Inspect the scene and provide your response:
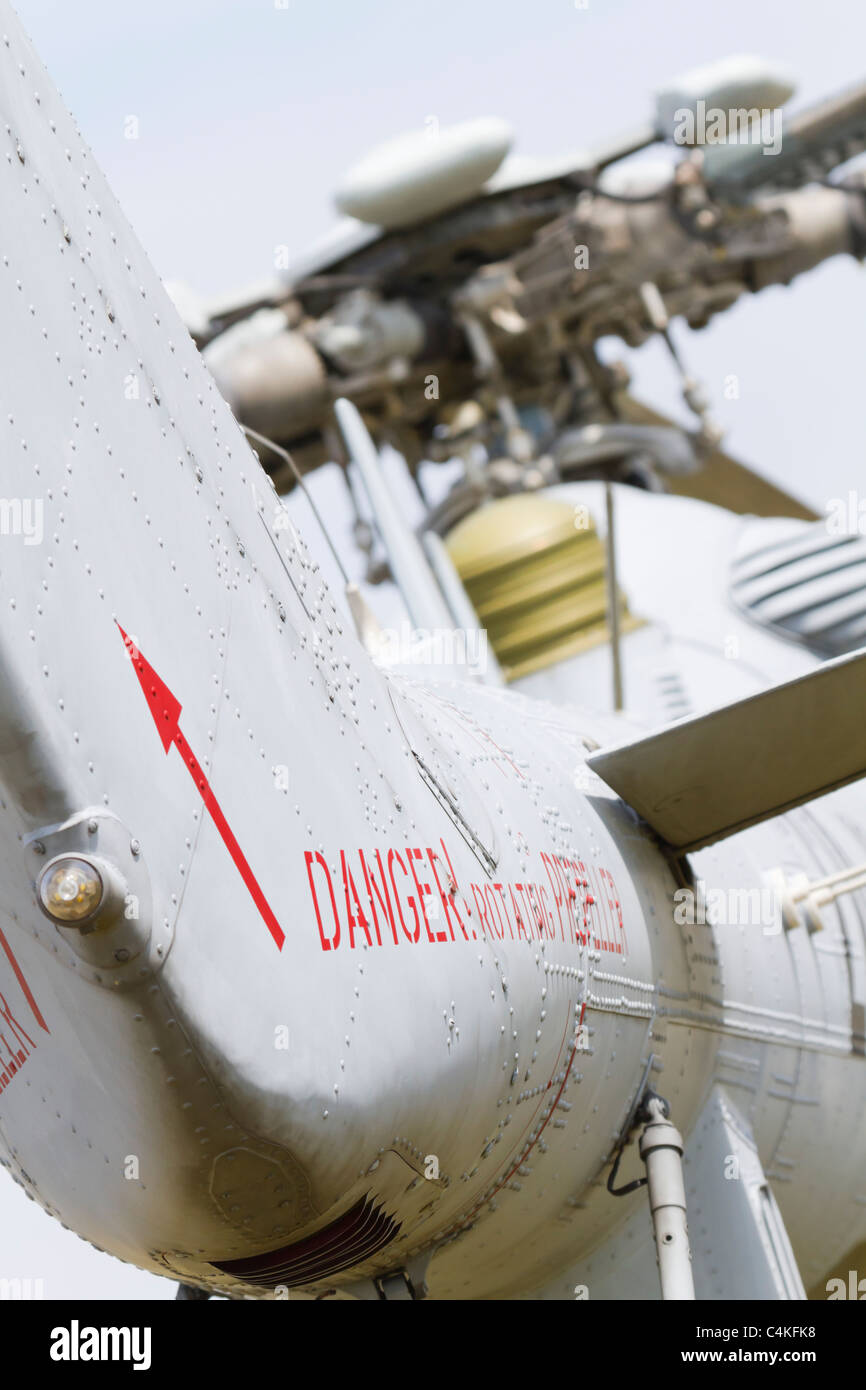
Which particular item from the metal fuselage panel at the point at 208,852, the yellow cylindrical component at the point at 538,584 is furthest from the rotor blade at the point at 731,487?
the metal fuselage panel at the point at 208,852

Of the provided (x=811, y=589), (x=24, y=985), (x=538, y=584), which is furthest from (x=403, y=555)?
(x=24, y=985)

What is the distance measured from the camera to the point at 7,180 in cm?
289

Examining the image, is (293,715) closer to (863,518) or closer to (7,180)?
(7,180)

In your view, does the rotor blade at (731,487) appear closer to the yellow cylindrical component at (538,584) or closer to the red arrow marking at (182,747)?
the yellow cylindrical component at (538,584)

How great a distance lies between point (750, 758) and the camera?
469 centimetres

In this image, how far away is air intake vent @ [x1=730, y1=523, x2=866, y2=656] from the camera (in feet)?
26.9

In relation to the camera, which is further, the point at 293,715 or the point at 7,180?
the point at 293,715

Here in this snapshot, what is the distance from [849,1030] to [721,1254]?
4.03ft

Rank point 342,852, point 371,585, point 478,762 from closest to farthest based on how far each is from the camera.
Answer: point 342,852, point 478,762, point 371,585

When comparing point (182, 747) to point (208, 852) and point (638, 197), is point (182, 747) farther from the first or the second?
point (638, 197)

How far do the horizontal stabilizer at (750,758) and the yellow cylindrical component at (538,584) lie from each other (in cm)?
381

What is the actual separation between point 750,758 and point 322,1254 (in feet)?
6.44
